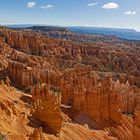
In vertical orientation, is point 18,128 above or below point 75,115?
above

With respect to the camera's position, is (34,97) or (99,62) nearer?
(34,97)

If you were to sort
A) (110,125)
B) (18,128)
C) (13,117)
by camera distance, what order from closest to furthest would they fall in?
(18,128)
(13,117)
(110,125)

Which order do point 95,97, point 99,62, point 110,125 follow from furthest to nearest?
point 99,62, point 95,97, point 110,125

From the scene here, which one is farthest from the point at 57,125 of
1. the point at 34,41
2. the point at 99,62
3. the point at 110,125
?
the point at 34,41

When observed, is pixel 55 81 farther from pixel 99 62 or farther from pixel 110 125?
pixel 99 62

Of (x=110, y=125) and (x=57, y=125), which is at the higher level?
(x=57, y=125)

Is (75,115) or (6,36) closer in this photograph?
(75,115)

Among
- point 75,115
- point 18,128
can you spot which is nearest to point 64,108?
point 75,115

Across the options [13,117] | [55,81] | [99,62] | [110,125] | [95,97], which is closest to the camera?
[13,117]

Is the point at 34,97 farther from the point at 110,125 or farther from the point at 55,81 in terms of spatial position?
the point at 55,81
